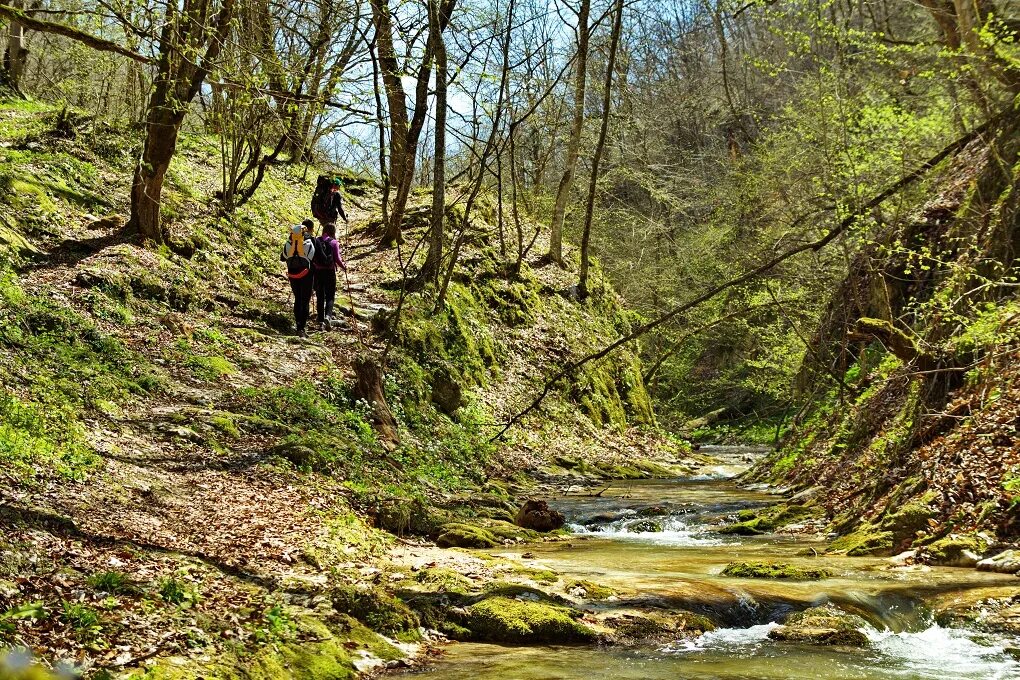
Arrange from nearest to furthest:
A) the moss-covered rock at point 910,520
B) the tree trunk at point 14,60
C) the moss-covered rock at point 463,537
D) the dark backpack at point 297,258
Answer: the moss-covered rock at point 910,520, the moss-covered rock at point 463,537, the dark backpack at point 297,258, the tree trunk at point 14,60

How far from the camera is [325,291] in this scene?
14.7 m

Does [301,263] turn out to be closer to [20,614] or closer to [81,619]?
[81,619]

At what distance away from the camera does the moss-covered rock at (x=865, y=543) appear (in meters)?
9.16

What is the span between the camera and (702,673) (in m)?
5.65

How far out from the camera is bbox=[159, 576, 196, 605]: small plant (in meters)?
5.42

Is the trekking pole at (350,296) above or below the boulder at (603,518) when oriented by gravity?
above

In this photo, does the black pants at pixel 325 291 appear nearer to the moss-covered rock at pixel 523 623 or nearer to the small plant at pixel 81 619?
the moss-covered rock at pixel 523 623

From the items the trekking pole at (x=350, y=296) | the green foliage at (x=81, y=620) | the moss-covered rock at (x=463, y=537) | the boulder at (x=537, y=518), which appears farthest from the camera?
the trekking pole at (x=350, y=296)

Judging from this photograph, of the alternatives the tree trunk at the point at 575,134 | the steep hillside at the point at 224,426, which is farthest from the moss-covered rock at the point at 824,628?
the tree trunk at the point at 575,134

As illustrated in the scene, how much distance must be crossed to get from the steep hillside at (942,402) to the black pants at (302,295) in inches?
341

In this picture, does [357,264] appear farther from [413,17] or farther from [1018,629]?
[1018,629]

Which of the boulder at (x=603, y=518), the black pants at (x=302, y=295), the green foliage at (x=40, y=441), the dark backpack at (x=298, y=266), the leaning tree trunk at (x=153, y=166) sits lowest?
the boulder at (x=603, y=518)

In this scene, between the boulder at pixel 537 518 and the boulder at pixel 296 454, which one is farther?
the boulder at pixel 537 518

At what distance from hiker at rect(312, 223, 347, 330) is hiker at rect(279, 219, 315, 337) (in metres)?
0.18
